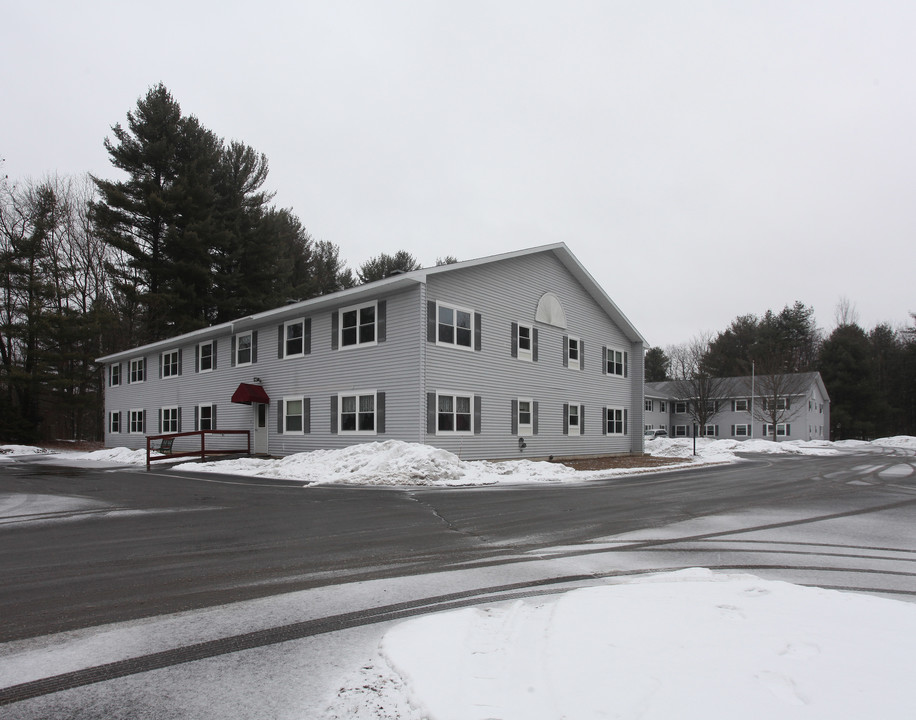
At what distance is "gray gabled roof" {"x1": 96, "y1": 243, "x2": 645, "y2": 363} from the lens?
1966 centimetres

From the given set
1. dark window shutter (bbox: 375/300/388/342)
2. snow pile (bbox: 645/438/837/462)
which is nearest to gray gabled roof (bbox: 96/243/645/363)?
dark window shutter (bbox: 375/300/388/342)

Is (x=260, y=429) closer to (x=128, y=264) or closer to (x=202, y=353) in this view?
(x=202, y=353)

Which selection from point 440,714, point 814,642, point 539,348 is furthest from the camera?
point 539,348

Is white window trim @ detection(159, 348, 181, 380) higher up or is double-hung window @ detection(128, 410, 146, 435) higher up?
white window trim @ detection(159, 348, 181, 380)

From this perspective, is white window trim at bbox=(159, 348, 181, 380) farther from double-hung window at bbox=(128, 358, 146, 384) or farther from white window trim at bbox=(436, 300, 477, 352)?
white window trim at bbox=(436, 300, 477, 352)

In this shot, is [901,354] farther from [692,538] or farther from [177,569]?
[177,569]

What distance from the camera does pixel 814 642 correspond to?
387 cm

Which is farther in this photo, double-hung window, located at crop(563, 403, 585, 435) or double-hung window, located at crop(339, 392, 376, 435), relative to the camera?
double-hung window, located at crop(563, 403, 585, 435)

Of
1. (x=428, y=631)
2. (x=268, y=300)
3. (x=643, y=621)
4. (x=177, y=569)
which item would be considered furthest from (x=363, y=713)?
(x=268, y=300)

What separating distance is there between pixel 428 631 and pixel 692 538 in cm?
529

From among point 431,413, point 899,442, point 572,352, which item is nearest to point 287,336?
point 431,413

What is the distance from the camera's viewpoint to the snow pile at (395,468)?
16.2 m

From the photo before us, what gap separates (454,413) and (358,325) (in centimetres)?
465

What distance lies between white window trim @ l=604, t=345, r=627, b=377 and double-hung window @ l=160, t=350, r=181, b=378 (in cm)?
2145
